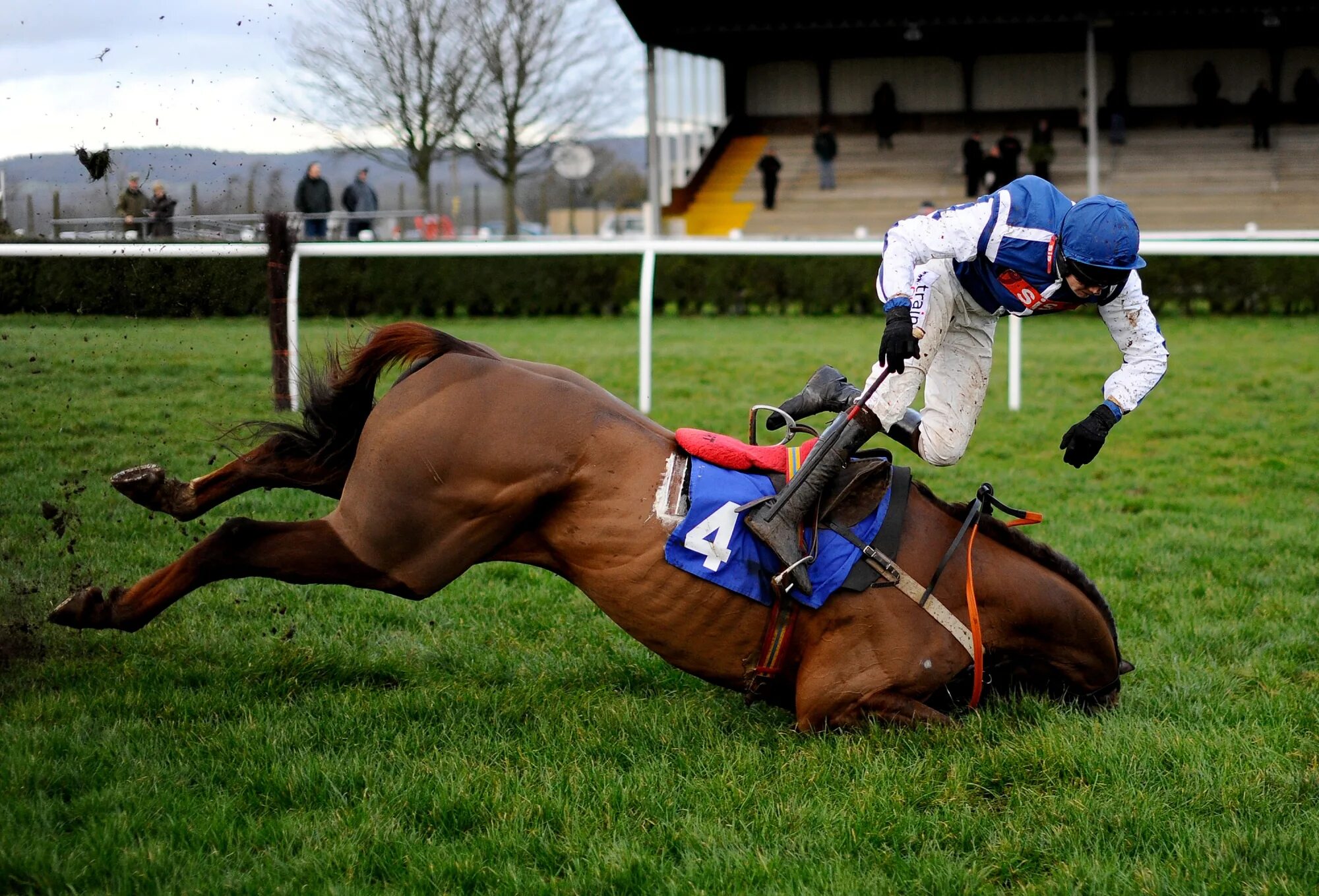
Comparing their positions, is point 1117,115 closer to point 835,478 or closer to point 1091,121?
point 1091,121

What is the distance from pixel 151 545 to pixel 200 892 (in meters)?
2.85

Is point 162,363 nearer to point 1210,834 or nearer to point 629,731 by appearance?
point 629,731

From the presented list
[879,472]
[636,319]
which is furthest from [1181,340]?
[879,472]

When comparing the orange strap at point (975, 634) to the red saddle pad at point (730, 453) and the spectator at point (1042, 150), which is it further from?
the spectator at point (1042, 150)

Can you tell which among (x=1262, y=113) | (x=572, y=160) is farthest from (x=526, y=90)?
(x=1262, y=113)

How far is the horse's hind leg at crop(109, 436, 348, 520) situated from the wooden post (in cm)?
172

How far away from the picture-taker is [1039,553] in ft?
12.9

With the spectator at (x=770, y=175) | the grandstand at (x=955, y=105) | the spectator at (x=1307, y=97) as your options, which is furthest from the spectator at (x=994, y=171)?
the spectator at (x=1307, y=97)

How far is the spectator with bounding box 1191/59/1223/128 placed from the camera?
93.1 feet

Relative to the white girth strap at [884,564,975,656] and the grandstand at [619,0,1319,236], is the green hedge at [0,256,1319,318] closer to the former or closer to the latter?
the grandstand at [619,0,1319,236]

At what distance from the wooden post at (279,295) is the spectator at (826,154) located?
2230cm

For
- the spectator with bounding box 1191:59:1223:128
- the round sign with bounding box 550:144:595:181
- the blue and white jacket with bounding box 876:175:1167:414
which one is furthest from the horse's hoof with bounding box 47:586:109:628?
Result: the spectator with bounding box 1191:59:1223:128

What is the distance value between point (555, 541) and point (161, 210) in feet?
7.93

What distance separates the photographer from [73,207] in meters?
4.84
